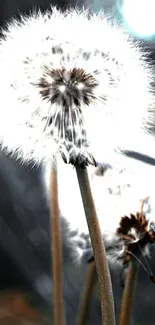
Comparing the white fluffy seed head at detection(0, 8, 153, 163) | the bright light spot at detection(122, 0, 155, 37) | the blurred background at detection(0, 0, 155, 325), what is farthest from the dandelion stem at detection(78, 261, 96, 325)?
the bright light spot at detection(122, 0, 155, 37)

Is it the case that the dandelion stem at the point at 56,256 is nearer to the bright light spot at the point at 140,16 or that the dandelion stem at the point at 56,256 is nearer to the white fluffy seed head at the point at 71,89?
the white fluffy seed head at the point at 71,89

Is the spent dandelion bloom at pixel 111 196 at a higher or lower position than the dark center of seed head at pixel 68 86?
lower

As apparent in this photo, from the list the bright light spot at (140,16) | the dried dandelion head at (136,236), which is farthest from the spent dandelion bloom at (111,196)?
the bright light spot at (140,16)

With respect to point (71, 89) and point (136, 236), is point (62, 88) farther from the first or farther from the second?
point (136, 236)

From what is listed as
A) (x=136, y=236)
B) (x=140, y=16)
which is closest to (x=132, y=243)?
(x=136, y=236)

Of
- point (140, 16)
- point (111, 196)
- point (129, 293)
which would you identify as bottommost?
point (129, 293)

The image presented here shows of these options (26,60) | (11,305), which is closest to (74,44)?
(26,60)

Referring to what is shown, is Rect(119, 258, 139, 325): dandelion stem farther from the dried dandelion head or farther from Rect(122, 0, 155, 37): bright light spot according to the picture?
Rect(122, 0, 155, 37): bright light spot
